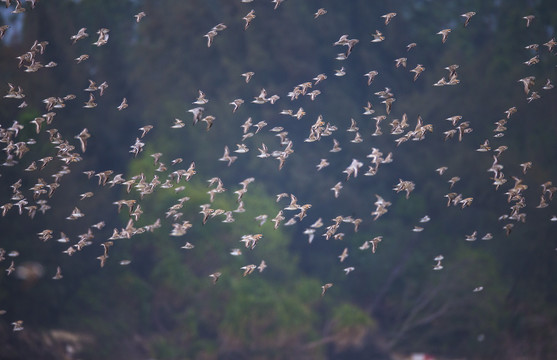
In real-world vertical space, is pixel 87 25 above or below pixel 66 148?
above

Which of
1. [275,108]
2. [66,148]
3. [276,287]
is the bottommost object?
[276,287]

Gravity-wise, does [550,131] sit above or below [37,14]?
below

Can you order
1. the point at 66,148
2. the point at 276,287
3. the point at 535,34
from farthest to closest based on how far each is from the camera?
1. the point at 535,34
2. the point at 276,287
3. the point at 66,148

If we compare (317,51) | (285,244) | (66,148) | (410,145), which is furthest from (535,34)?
(66,148)

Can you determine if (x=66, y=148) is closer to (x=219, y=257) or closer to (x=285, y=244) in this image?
(x=219, y=257)

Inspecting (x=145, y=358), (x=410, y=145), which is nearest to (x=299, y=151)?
(x=410, y=145)

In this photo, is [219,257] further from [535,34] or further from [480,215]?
[535,34]

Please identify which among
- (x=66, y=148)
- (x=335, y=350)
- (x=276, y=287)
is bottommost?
(x=335, y=350)

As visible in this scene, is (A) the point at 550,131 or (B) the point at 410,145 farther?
(B) the point at 410,145

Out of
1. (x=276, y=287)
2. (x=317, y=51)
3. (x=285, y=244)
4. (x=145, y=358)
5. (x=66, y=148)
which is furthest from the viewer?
(x=317, y=51)
